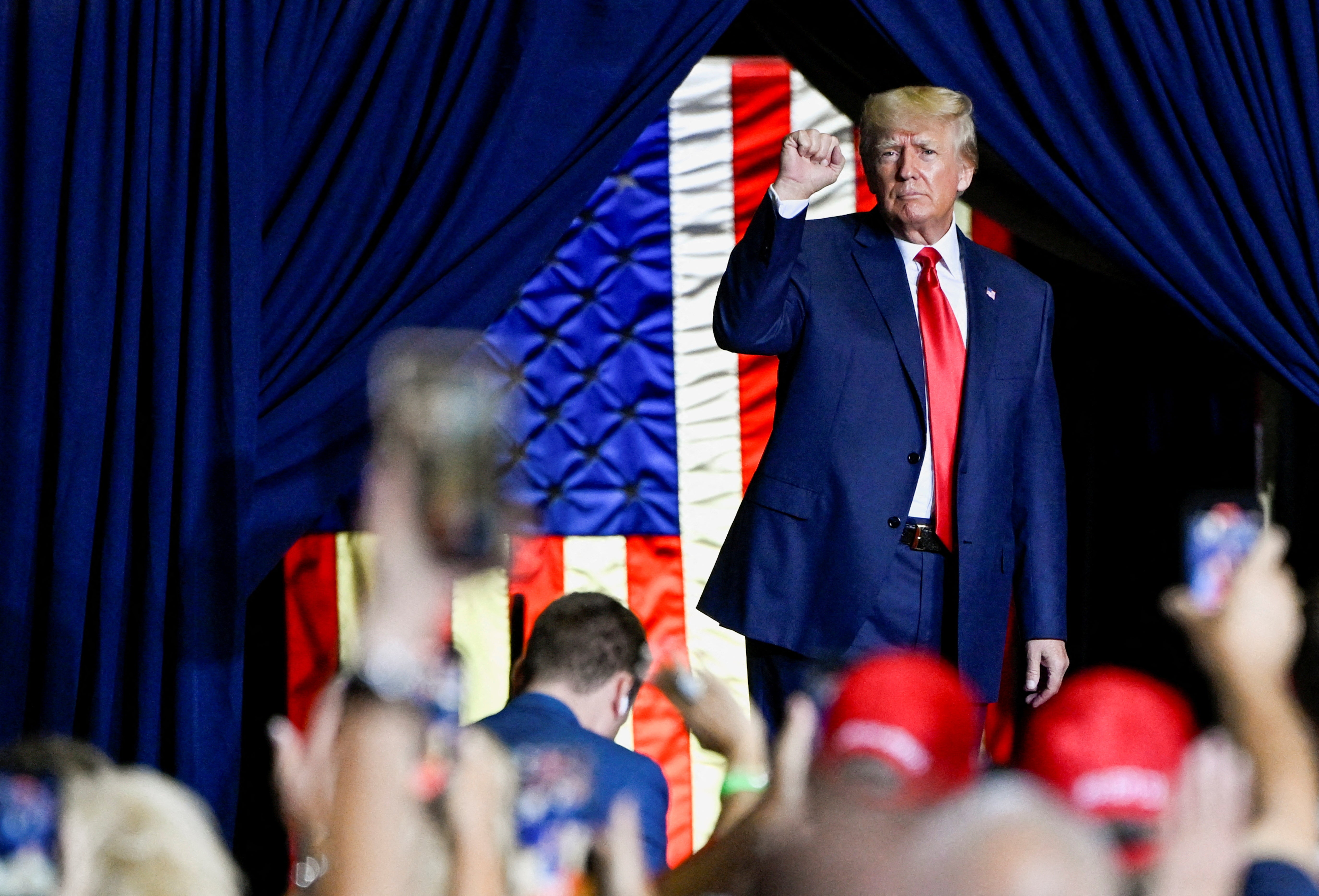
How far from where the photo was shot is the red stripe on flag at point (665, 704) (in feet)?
11.8

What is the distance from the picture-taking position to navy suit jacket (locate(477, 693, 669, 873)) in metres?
→ 1.99

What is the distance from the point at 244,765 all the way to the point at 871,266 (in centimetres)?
176

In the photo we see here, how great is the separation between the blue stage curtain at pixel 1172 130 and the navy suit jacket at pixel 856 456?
0.52m

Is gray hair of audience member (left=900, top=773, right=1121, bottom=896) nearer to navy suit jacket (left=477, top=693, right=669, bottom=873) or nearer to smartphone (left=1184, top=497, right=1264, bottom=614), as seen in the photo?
smartphone (left=1184, top=497, right=1264, bottom=614)

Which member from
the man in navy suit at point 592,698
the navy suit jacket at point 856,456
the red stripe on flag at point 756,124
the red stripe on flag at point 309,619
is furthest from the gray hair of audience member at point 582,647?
the red stripe on flag at point 756,124

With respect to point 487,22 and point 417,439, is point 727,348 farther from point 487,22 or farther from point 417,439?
point 417,439

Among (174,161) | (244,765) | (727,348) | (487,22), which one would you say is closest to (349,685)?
(727,348)

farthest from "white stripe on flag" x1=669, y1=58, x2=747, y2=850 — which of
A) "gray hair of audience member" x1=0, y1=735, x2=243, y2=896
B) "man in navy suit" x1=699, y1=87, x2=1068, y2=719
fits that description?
"gray hair of audience member" x1=0, y1=735, x2=243, y2=896

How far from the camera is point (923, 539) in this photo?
257 cm

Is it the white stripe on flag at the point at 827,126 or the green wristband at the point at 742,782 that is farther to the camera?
the white stripe on flag at the point at 827,126

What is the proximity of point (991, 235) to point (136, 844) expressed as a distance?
2994mm

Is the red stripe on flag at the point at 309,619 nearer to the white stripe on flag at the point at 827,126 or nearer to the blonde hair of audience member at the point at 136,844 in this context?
the white stripe on flag at the point at 827,126

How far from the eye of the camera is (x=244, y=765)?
3406mm

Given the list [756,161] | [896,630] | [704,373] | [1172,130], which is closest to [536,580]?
[704,373]
